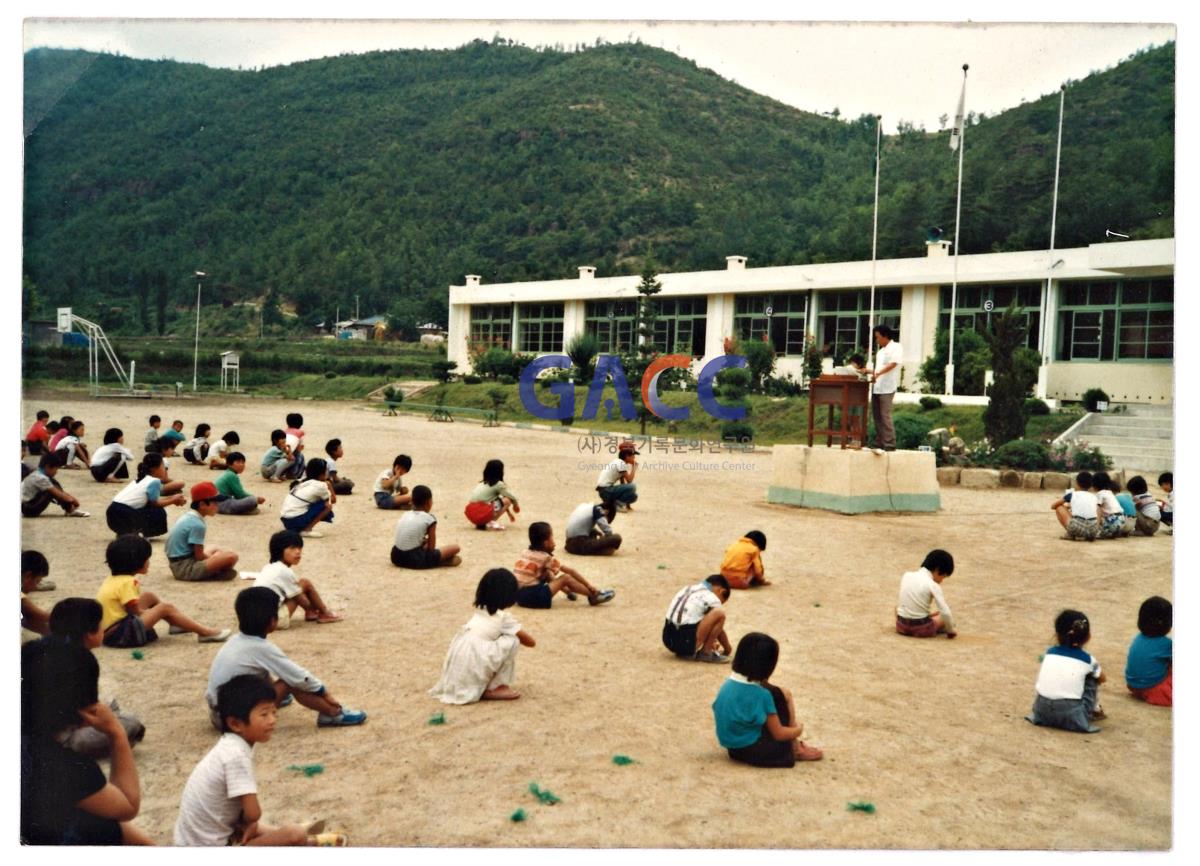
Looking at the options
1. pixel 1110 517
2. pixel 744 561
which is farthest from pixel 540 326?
pixel 744 561

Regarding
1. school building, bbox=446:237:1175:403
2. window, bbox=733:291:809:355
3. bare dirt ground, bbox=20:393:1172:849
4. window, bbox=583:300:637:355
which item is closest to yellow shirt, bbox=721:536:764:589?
bare dirt ground, bbox=20:393:1172:849

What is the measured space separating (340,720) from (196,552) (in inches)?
148

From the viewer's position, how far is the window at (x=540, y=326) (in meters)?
50.0

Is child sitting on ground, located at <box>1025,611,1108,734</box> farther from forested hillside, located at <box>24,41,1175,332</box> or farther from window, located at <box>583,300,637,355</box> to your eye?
forested hillside, located at <box>24,41,1175,332</box>

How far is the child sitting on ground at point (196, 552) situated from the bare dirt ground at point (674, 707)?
7.1 inches

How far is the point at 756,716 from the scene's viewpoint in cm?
535

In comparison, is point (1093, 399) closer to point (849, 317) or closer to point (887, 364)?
point (887, 364)

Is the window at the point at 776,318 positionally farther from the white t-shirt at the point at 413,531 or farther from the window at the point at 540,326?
the white t-shirt at the point at 413,531

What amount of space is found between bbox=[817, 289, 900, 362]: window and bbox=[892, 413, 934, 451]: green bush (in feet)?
48.0

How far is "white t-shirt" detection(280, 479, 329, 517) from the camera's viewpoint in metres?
10.8

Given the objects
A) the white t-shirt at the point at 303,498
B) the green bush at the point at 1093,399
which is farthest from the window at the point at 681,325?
the white t-shirt at the point at 303,498

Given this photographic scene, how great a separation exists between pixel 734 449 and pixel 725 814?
73.0ft

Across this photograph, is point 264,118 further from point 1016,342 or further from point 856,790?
point 856,790

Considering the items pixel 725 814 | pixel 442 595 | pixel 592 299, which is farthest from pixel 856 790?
pixel 592 299
